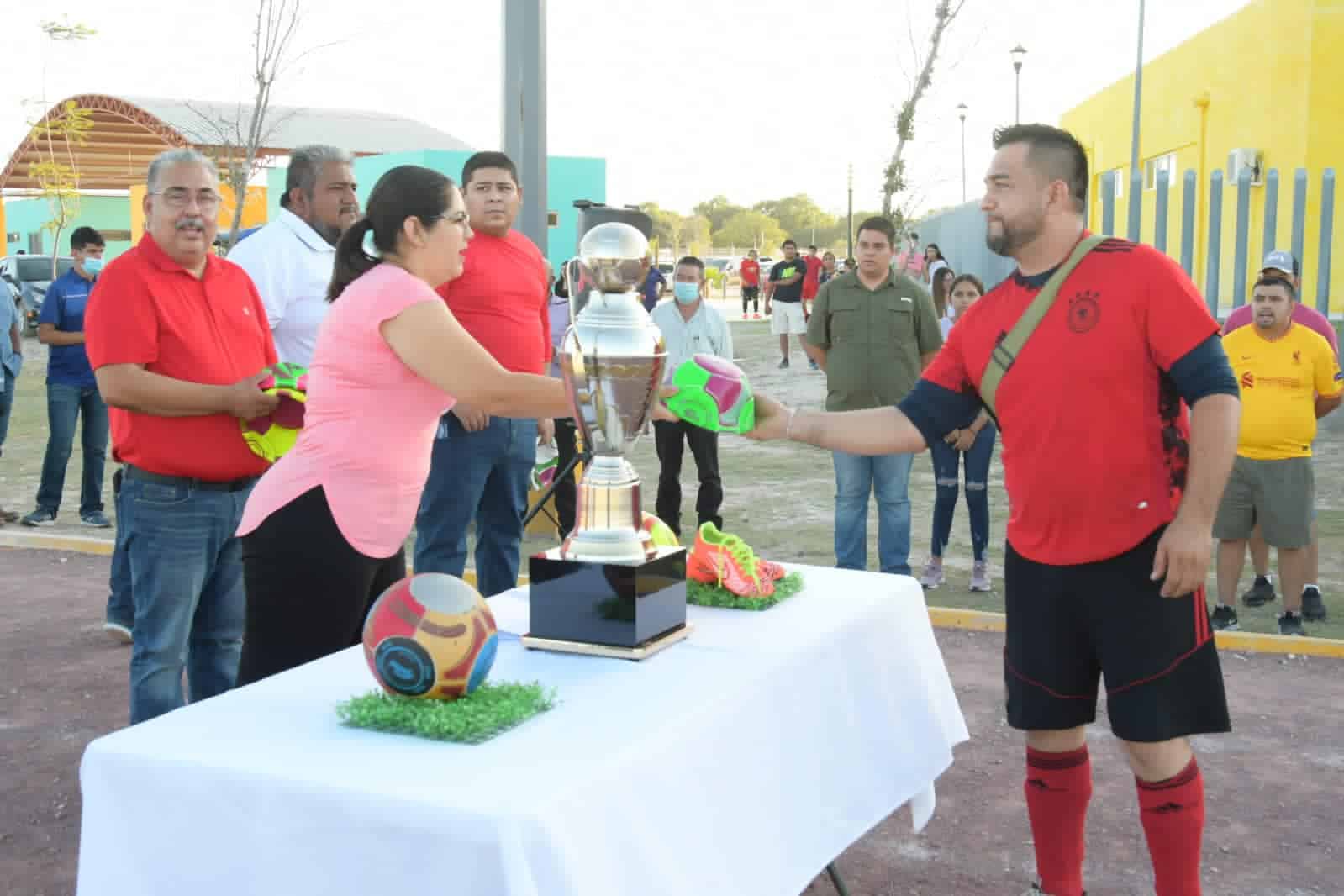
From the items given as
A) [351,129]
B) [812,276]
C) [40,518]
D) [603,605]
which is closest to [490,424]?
[603,605]

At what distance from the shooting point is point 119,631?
20.2 feet

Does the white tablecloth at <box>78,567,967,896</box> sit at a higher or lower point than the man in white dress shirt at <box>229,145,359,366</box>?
lower

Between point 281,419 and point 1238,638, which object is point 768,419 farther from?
point 1238,638

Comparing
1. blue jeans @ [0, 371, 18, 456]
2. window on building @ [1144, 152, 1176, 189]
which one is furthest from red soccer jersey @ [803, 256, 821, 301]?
blue jeans @ [0, 371, 18, 456]

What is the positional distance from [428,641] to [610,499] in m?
0.63

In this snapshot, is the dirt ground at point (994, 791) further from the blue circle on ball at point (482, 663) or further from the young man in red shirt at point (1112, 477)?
the blue circle on ball at point (482, 663)

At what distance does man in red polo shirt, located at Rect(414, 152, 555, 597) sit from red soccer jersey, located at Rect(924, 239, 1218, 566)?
2376 mm

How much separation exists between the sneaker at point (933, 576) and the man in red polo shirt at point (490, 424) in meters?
→ 2.73

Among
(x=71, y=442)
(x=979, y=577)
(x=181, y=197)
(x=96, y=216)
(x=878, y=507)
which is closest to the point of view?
(x=181, y=197)

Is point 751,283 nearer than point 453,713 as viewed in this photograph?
No

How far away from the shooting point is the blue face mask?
9273mm

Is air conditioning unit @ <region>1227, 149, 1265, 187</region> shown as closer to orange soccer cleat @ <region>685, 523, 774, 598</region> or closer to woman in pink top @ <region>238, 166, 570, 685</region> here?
orange soccer cleat @ <region>685, 523, 774, 598</region>

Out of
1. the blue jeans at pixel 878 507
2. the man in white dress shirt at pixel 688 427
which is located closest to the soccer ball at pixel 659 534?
the blue jeans at pixel 878 507

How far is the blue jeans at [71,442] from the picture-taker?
354 inches
